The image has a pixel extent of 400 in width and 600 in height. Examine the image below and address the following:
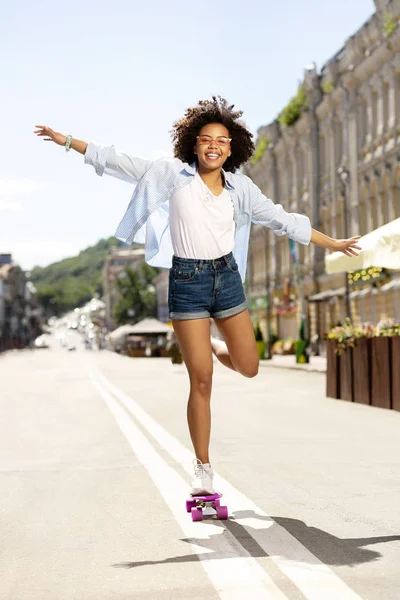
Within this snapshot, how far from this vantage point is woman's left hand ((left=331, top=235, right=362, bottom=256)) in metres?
6.59

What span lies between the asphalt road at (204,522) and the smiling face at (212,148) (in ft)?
6.45

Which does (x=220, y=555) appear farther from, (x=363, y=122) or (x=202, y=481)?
(x=363, y=122)

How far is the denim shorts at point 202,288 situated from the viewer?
5.96 meters

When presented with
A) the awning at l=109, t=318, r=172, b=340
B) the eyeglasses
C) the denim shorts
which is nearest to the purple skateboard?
the denim shorts

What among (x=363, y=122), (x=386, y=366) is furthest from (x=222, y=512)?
(x=363, y=122)

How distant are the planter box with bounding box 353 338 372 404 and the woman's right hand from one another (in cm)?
1089

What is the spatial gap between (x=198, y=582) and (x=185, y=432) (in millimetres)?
Answer: 7406

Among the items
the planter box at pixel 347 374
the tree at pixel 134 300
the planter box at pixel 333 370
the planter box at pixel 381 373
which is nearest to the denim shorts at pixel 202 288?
the planter box at pixel 381 373

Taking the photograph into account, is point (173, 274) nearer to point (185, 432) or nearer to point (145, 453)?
point (145, 453)

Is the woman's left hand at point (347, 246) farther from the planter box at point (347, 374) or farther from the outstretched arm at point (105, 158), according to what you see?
the planter box at point (347, 374)

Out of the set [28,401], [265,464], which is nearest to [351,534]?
[265,464]

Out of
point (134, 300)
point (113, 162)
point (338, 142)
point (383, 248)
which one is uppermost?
point (338, 142)

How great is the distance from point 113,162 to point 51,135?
14.9 inches

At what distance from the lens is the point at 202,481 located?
5973 millimetres
